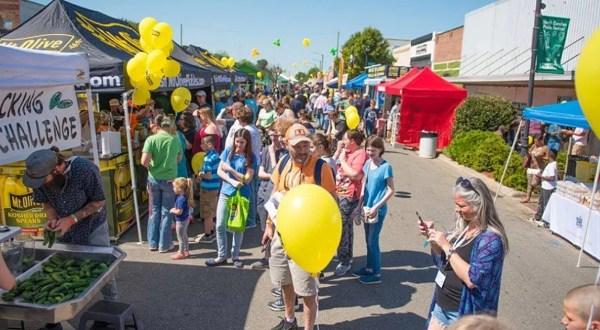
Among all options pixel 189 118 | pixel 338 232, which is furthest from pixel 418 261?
pixel 189 118

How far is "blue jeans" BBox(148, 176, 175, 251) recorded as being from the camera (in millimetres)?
5703

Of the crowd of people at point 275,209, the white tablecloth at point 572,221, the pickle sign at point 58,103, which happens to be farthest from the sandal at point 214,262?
the white tablecloth at point 572,221

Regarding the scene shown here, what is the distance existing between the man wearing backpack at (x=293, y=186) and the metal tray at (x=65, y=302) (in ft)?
4.40

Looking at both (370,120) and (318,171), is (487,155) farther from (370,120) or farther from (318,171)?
(318,171)

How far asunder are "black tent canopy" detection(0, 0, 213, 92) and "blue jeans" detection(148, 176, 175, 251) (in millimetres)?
1591

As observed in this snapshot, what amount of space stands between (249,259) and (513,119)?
42.2 ft

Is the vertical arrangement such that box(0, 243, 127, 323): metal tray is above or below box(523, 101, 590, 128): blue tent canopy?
below

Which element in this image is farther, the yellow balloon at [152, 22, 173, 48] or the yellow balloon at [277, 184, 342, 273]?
the yellow balloon at [152, 22, 173, 48]

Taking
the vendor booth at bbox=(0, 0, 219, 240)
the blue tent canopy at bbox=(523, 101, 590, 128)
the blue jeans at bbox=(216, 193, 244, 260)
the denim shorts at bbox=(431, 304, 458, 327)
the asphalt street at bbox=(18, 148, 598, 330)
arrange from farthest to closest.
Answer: the blue tent canopy at bbox=(523, 101, 590, 128) → the vendor booth at bbox=(0, 0, 219, 240) → the blue jeans at bbox=(216, 193, 244, 260) → the asphalt street at bbox=(18, 148, 598, 330) → the denim shorts at bbox=(431, 304, 458, 327)

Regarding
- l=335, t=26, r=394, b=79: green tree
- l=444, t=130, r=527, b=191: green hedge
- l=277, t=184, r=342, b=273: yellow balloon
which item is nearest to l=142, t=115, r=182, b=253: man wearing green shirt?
l=277, t=184, r=342, b=273: yellow balloon

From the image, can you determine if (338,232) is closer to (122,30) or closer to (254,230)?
(254,230)

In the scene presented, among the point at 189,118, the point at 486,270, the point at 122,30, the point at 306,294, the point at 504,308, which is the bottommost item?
the point at 504,308

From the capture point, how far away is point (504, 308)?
15.9 ft

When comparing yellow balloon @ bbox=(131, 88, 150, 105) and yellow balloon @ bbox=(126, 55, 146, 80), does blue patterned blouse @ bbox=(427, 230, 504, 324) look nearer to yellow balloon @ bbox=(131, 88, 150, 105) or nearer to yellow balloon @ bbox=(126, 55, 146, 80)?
yellow balloon @ bbox=(126, 55, 146, 80)
